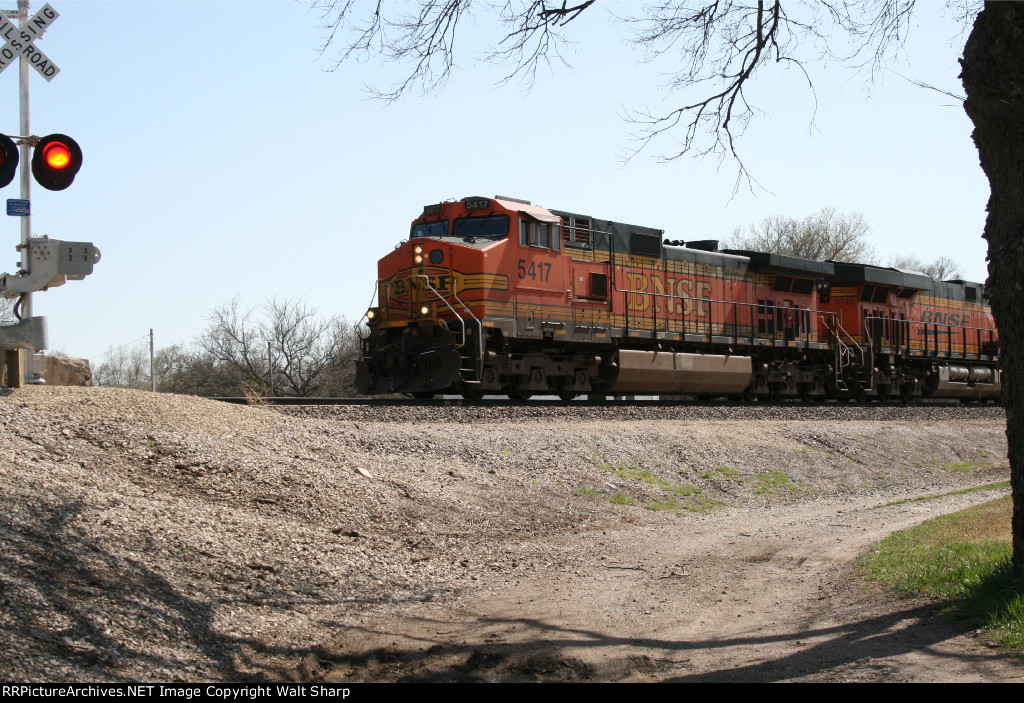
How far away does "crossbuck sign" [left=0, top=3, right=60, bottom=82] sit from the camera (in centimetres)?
883

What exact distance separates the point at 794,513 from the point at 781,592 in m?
4.38

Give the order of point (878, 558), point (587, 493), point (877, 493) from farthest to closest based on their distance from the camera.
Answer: point (877, 493) → point (587, 493) → point (878, 558)

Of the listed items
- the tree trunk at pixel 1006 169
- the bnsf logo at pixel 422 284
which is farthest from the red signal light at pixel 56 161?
the bnsf logo at pixel 422 284

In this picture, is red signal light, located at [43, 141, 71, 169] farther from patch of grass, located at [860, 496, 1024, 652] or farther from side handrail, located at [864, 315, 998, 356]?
side handrail, located at [864, 315, 998, 356]

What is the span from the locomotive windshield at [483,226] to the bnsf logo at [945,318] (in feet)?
59.6

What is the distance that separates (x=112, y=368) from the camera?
177 feet

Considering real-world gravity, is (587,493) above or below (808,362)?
below

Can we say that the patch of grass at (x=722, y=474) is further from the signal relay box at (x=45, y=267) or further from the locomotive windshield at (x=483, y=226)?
the signal relay box at (x=45, y=267)

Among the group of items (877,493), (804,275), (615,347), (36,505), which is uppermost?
(804,275)

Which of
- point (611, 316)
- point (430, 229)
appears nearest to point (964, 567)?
point (611, 316)

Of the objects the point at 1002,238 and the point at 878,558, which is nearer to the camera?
the point at 1002,238

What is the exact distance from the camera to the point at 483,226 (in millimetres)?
17406

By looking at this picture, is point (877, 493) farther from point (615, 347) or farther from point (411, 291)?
point (411, 291)
